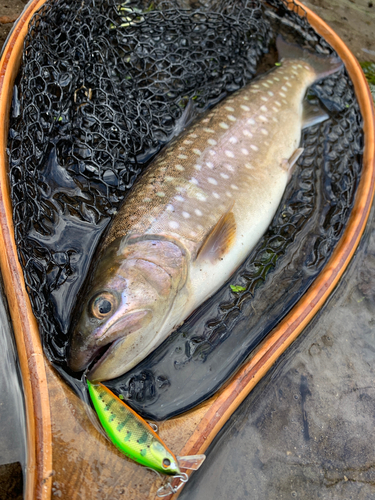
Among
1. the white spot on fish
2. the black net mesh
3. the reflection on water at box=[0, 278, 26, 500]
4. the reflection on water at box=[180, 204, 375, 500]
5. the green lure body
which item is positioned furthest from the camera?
the white spot on fish

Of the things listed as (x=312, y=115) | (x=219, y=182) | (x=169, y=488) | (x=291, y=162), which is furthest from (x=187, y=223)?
(x=312, y=115)

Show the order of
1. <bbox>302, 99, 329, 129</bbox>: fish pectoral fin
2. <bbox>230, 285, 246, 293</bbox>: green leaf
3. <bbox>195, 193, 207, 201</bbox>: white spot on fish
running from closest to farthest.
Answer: <bbox>195, 193, 207, 201</bbox>: white spot on fish
<bbox>230, 285, 246, 293</bbox>: green leaf
<bbox>302, 99, 329, 129</bbox>: fish pectoral fin

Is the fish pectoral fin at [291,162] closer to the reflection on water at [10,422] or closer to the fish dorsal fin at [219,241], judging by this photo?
the fish dorsal fin at [219,241]

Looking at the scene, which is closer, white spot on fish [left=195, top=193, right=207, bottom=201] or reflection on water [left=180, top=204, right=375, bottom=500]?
reflection on water [left=180, top=204, right=375, bottom=500]

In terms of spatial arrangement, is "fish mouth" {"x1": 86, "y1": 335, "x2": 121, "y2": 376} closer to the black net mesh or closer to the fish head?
the fish head

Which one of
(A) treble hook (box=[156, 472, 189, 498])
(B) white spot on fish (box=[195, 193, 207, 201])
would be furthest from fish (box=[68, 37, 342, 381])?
(A) treble hook (box=[156, 472, 189, 498])

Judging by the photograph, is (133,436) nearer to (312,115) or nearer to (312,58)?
(312,115)

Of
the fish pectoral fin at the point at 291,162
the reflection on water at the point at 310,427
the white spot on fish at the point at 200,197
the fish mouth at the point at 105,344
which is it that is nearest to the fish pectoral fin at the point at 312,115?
the fish pectoral fin at the point at 291,162
